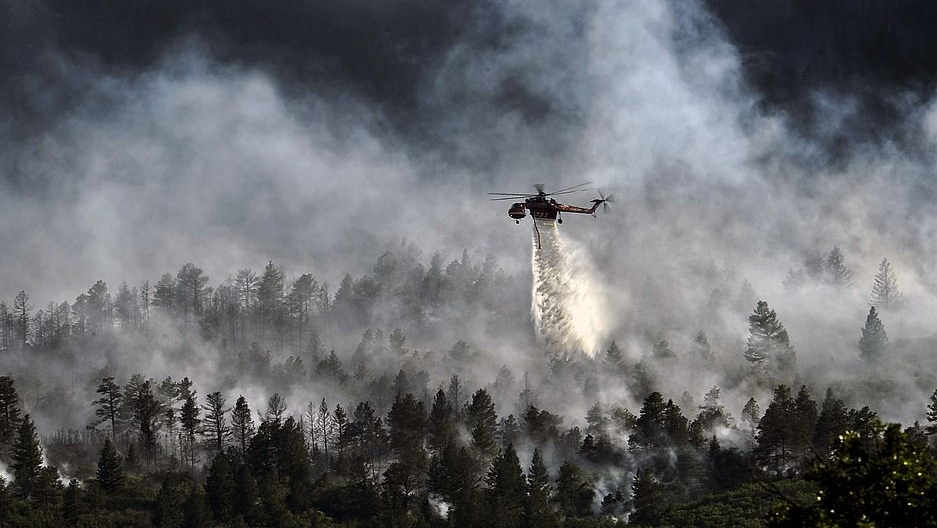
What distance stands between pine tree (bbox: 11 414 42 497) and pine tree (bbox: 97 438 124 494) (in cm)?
971

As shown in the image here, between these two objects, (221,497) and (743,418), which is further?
(743,418)

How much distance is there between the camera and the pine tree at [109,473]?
170 m

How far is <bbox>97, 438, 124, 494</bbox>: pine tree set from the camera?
170375 mm

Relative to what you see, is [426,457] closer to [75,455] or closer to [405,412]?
[405,412]

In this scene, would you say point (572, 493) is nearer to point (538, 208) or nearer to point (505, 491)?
point (505, 491)

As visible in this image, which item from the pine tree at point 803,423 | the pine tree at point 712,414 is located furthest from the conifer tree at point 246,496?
the pine tree at point 803,423

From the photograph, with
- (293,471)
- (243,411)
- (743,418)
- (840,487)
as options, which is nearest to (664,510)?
(743,418)

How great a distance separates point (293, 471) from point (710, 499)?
6496cm

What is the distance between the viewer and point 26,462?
17400 centimetres

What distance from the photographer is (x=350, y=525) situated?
156 m

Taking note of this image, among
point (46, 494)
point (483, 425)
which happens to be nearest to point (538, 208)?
point (483, 425)

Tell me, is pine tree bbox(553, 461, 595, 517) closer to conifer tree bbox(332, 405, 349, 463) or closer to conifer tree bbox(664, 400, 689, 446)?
conifer tree bbox(664, 400, 689, 446)

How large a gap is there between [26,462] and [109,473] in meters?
14.6

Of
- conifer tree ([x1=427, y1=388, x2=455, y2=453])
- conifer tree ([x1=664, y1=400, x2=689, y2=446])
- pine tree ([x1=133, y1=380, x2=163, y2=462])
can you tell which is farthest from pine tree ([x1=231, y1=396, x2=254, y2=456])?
conifer tree ([x1=664, y1=400, x2=689, y2=446])
